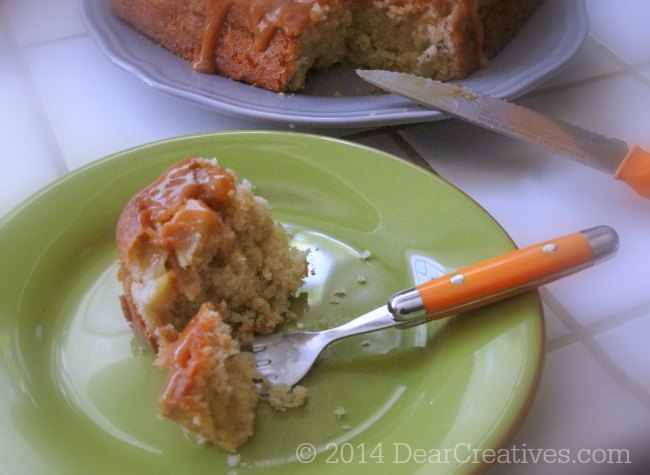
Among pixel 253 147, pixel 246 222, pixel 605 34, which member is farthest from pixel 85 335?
pixel 605 34

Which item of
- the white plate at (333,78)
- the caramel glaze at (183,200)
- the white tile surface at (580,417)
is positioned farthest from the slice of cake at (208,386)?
the white plate at (333,78)

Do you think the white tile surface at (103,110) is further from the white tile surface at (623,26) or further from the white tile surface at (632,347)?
the white tile surface at (623,26)

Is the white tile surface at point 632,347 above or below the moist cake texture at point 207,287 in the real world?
below

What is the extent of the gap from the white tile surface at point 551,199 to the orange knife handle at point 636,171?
0.05 metres

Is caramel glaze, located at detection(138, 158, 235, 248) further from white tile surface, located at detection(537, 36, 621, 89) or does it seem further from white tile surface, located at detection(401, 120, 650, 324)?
white tile surface, located at detection(537, 36, 621, 89)

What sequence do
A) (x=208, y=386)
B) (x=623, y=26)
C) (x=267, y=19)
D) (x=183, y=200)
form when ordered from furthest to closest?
(x=623, y=26) < (x=267, y=19) < (x=183, y=200) < (x=208, y=386)

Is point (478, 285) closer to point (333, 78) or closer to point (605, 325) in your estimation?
point (605, 325)

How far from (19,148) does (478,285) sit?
2.97 feet

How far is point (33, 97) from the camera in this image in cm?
142

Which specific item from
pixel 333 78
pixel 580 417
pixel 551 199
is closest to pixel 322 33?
pixel 333 78

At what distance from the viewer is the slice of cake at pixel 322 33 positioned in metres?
1.33

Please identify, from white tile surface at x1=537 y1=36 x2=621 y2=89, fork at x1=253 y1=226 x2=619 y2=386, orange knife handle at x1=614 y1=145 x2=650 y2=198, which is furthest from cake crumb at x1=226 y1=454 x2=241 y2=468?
white tile surface at x1=537 y1=36 x2=621 y2=89

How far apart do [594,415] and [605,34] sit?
1080 mm

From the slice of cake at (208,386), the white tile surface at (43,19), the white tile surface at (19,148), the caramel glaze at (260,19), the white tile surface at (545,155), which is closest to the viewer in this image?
the slice of cake at (208,386)
